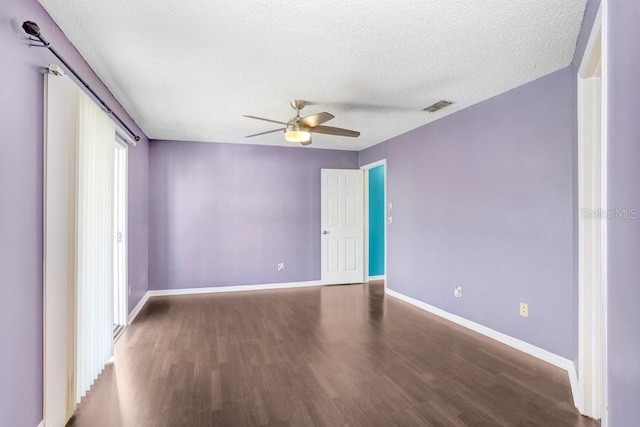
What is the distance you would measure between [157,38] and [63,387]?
90.6 inches

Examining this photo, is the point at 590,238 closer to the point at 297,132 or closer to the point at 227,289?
the point at 297,132

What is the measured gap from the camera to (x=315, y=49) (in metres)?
2.36

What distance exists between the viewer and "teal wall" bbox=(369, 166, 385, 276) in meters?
6.52

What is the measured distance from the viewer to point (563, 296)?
2705mm

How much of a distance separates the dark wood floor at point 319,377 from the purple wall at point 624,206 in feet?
3.93

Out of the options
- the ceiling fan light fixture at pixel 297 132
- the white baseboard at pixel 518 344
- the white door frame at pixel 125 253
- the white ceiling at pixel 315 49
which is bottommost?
the white baseboard at pixel 518 344

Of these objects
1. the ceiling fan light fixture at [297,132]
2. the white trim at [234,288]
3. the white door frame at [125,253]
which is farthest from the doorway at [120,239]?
the ceiling fan light fixture at [297,132]

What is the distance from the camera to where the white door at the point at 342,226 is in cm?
604

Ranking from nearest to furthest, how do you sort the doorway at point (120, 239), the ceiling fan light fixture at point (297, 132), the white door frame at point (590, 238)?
the white door frame at point (590, 238) < the ceiling fan light fixture at point (297, 132) < the doorway at point (120, 239)

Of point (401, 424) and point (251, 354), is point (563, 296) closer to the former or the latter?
point (401, 424)

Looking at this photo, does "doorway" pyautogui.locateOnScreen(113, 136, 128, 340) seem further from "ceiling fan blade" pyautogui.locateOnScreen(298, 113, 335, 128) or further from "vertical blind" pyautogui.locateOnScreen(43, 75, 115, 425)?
"ceiling fan blade" pyautogui.locateOnScreen(298, 113, 335, 128)

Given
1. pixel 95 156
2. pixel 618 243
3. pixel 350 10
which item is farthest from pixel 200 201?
pixel 618 243

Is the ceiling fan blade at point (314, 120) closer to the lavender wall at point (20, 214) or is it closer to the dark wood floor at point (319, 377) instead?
the lavender wall at point (20, 214)

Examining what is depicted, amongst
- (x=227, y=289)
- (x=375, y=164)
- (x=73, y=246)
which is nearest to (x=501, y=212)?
(x=375, y=164)
